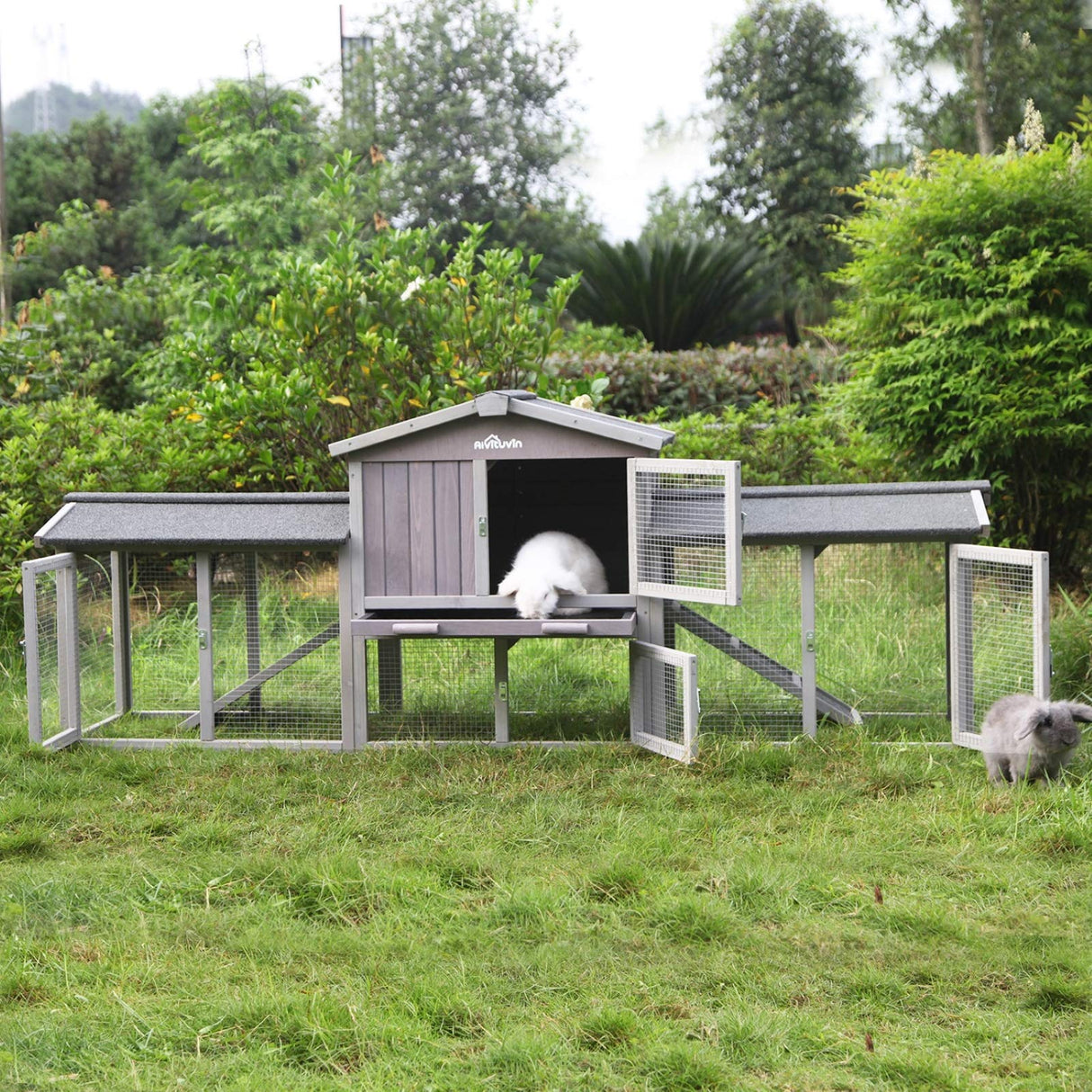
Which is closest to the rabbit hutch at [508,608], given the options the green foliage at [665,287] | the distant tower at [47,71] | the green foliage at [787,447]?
the green foliage at [787,447]

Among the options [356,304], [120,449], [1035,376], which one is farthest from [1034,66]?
[120,449]

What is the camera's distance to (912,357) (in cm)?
726

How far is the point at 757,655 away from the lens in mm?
5406

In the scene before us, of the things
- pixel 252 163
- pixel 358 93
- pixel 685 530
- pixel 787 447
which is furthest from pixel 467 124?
pixel 685 530

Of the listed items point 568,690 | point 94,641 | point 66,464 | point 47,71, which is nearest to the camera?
point 94,641

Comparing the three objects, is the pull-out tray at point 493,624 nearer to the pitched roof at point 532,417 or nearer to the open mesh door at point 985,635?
the pitched roof at point 532,417

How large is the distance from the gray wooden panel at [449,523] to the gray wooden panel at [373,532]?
0.25 metres

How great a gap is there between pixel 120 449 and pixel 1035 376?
17.6 feet

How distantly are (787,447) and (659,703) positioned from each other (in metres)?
3.65

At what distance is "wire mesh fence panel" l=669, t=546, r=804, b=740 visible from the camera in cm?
540

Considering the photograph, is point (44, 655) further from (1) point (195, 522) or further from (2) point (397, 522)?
(2) point (397, 522)

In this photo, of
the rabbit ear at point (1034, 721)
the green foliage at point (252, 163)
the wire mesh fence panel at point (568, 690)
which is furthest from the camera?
the green foliage at point (252, 163)

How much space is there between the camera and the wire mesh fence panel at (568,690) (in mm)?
5570

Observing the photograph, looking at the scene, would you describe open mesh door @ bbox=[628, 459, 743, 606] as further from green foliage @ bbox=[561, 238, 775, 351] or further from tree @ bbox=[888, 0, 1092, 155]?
tree @ bbox=[888, 0, 1092, 155]
